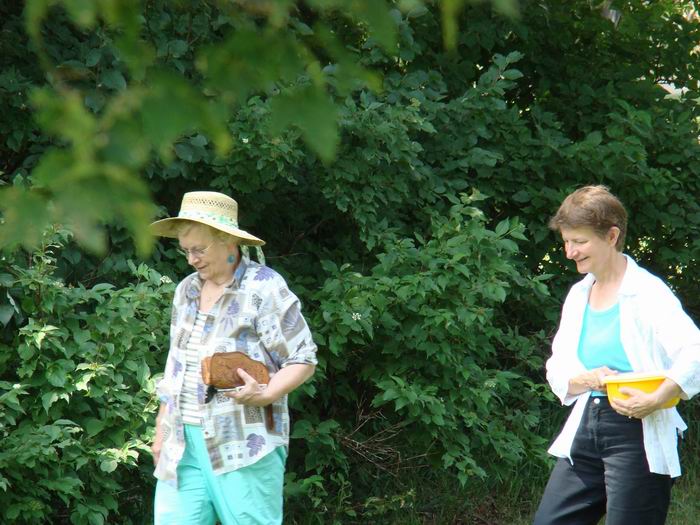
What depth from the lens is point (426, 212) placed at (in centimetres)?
624

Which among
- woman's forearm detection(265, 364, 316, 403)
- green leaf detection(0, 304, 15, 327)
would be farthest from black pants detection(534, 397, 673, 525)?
green leaf detection(0, 304, 15, 327)

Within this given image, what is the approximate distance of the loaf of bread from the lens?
148 inches

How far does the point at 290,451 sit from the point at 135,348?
1294 mm

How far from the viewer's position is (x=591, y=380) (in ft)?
12.5

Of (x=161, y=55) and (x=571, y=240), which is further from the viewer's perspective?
(x=161, y=55)

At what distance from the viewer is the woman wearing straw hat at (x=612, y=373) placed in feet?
12.2

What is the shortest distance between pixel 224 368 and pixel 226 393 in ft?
0.33

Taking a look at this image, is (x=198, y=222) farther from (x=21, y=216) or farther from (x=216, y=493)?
(x=21, y=216)

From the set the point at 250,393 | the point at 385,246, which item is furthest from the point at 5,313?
the point at 385,246

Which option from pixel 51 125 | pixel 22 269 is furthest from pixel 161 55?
pixel 51 125

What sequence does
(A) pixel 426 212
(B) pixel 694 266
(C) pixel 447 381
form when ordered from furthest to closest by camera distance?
(B) pixel 694 266, (A) pixel 426 212, (C) pixel 447 381

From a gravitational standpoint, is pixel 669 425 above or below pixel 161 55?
below

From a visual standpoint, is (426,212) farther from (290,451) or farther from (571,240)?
(571,240)

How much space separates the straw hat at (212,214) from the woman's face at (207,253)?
1.9 inches
